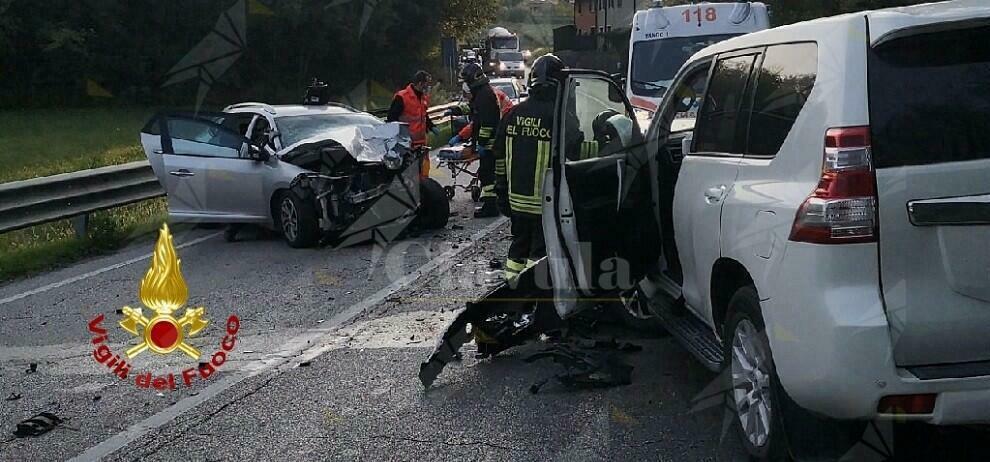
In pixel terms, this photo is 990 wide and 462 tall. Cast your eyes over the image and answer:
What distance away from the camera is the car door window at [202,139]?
11.1 meters

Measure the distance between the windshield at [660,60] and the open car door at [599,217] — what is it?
29.1 ft

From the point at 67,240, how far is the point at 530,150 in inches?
275

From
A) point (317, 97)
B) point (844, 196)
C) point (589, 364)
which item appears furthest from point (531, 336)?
point (317, 97)

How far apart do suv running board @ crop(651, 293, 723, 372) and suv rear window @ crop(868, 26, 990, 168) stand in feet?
4.68

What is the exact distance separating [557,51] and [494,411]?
110 ft

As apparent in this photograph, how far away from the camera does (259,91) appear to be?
133 feet

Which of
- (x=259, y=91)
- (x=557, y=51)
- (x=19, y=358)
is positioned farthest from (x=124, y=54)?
(x=19, y=358)

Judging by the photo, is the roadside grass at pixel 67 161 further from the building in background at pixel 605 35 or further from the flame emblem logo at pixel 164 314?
the building in background at pixel 605 35

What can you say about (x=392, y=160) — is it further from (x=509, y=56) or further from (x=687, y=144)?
(x=509, y=56)

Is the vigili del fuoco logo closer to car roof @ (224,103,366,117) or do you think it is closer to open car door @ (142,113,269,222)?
open car door @ (142,113,269,222)

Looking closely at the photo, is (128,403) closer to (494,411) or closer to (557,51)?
(494,411)

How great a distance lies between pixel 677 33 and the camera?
1441cm

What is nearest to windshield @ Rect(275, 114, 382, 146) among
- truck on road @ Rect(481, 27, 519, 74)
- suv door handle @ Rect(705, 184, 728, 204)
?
suv door handle @ Rect(705, 184, 728, 204)

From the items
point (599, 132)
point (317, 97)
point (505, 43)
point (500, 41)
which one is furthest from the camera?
point (505, 43)
